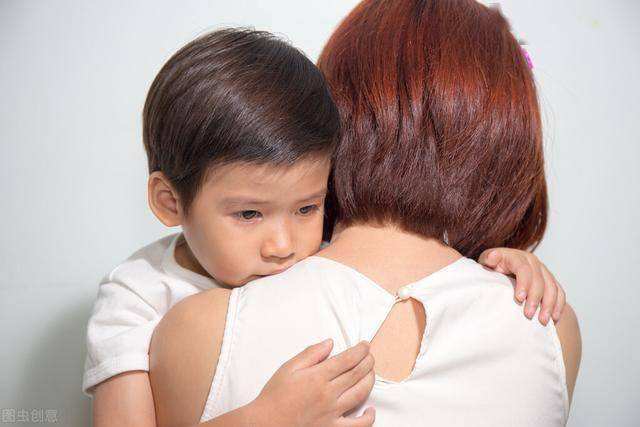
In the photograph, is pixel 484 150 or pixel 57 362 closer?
pixel 484 150

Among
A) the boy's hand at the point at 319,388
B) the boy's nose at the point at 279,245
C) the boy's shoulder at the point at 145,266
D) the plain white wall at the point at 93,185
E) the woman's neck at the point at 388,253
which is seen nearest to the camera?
the boy's hand at the point at 319,388

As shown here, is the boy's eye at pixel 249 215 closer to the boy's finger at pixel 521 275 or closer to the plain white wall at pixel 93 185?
the boy's finger at pixel 521 275

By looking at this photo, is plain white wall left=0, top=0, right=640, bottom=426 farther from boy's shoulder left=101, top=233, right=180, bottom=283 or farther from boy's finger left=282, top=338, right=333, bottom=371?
boy's finger left=282, top=338, right=333, bottom=371

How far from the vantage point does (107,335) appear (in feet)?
4.00

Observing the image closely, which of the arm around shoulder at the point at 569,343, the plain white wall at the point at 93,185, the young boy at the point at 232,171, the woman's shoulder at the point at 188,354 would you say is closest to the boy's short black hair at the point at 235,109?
the young boy at the point at 232,171

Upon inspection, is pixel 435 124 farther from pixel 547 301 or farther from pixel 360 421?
pixel 360 421

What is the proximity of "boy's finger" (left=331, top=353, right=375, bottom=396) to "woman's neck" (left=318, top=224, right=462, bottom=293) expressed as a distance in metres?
0.12

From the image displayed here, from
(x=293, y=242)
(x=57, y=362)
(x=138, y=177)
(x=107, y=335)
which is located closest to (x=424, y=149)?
(x=293, y=242)

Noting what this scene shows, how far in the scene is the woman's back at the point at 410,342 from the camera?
0.93 metres

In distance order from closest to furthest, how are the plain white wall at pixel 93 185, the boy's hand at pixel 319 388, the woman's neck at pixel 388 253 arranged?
the boy's hand at pixel 319 388, the woman's neck at pixel 388 253, the plain white wall at pixel 93 185

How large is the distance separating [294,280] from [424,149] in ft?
0.94

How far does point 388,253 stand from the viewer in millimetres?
1044

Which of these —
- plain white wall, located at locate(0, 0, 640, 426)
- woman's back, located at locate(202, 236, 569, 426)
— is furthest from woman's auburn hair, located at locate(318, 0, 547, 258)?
plain white wall, located at locate(0, 0, 640, 426)

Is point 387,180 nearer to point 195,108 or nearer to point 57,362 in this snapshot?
point 195,108
